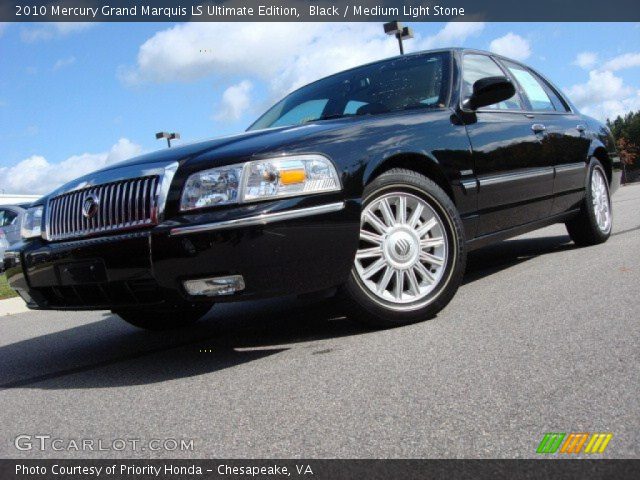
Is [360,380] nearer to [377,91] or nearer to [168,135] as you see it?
[377,91]

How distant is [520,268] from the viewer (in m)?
4.93

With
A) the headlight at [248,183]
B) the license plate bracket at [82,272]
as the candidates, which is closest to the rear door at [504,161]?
the headlight at [248,183]

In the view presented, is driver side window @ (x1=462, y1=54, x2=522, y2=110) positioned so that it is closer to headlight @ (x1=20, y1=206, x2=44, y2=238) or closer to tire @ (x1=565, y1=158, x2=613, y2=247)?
tire @ (x1=565, y1=158, x2=613, y2=247)

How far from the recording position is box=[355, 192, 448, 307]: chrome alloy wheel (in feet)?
10.8

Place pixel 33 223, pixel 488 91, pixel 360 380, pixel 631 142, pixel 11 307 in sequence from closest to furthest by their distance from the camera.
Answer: pixel 360 380, pixel 33 223, pixel 488 91, pixel 11 307, pixel 631 142

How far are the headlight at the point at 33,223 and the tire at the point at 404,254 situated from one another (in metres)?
1.77

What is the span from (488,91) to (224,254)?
2197 millimetres

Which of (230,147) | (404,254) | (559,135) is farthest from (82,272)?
(559,135)

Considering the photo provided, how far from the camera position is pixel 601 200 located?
5.93 meters

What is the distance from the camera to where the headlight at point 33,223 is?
358cm

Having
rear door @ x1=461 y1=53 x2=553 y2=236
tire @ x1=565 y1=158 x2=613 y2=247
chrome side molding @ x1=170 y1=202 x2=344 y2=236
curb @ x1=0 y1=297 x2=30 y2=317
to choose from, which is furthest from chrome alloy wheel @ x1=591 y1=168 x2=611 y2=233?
curb @ x1=0 y1=297 x2=30 y2=317

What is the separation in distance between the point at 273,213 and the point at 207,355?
949 mm

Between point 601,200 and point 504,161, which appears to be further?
point 601,200

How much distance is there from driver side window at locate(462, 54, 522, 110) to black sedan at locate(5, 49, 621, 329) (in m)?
0.02
